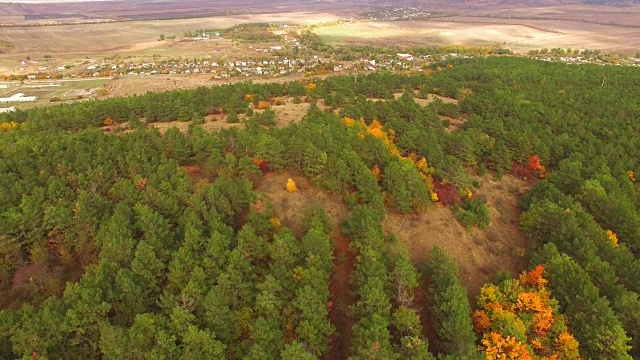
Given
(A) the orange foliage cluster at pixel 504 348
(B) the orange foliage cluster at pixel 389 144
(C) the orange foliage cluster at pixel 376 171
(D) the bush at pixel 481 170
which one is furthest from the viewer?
(D) the bush at pixel 481 170

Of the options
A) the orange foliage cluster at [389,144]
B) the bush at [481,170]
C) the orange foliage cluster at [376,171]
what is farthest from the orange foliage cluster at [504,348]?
the bush at [481,170]

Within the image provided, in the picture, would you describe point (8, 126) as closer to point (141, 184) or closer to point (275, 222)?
point (141, 184)

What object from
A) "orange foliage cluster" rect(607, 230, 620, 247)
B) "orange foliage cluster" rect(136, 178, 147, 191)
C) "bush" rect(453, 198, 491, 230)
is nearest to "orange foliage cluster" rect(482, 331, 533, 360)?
"bush" rect(453, 198, 491, 230)

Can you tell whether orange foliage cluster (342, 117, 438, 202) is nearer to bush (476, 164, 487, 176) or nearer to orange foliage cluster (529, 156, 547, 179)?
bush (476, 164, 487, 176)

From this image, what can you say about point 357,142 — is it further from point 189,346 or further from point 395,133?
point 189,346

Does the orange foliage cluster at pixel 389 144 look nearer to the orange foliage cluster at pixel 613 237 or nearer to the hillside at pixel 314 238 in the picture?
the hillside at pixel 314 238

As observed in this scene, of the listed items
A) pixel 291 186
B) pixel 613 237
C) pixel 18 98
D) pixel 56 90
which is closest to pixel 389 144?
pixel 291 186
